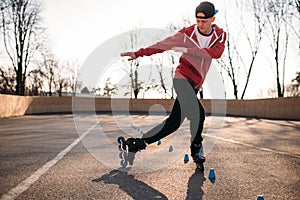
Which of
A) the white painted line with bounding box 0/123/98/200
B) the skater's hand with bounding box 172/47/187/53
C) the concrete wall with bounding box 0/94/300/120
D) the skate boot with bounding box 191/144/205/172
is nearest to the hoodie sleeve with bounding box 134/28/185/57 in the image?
the skater's hand with bounding box 172/47/187/53

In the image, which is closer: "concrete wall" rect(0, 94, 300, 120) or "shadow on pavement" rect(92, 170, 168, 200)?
"shadow on pavement" rect(92, 170, 168, 200)

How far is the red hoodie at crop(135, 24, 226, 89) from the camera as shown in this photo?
4656mm

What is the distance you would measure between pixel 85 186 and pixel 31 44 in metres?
44.2

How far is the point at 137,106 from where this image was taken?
157ft

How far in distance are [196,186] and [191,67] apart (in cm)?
171

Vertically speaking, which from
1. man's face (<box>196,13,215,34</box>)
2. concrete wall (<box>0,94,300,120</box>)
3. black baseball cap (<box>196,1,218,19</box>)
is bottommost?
concrete wall (<box>0,94,300,120</box>)

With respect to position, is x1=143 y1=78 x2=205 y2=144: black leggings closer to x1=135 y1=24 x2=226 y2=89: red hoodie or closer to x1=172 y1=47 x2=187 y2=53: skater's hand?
x1=135 y1=24 x2=226 y2=89: red hoodie

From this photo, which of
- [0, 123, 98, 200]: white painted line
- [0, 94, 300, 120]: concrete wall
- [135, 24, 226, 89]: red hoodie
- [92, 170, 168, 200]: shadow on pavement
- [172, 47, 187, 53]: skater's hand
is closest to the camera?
[0, 123, 98, 200]: white painted line

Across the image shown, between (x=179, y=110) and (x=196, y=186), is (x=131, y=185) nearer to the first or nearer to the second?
(x=196, y=186)

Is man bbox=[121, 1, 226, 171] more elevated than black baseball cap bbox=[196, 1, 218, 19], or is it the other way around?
black baseball cap bbox=[196, 1, 218, 19]

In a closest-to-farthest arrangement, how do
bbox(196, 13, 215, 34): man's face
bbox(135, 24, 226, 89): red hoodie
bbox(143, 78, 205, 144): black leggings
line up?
1. bbox(196, 13, 215, 34): man's face
2. bbox(135, 24, 226, 89): red hoodie
3. bbox(143, 78, 205, 144): black leggings

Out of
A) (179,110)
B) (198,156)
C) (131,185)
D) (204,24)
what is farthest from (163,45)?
(131,185)

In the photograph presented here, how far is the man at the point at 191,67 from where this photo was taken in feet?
15.1

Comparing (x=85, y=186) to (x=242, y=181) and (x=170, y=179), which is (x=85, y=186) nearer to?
(x=170, y=179)
